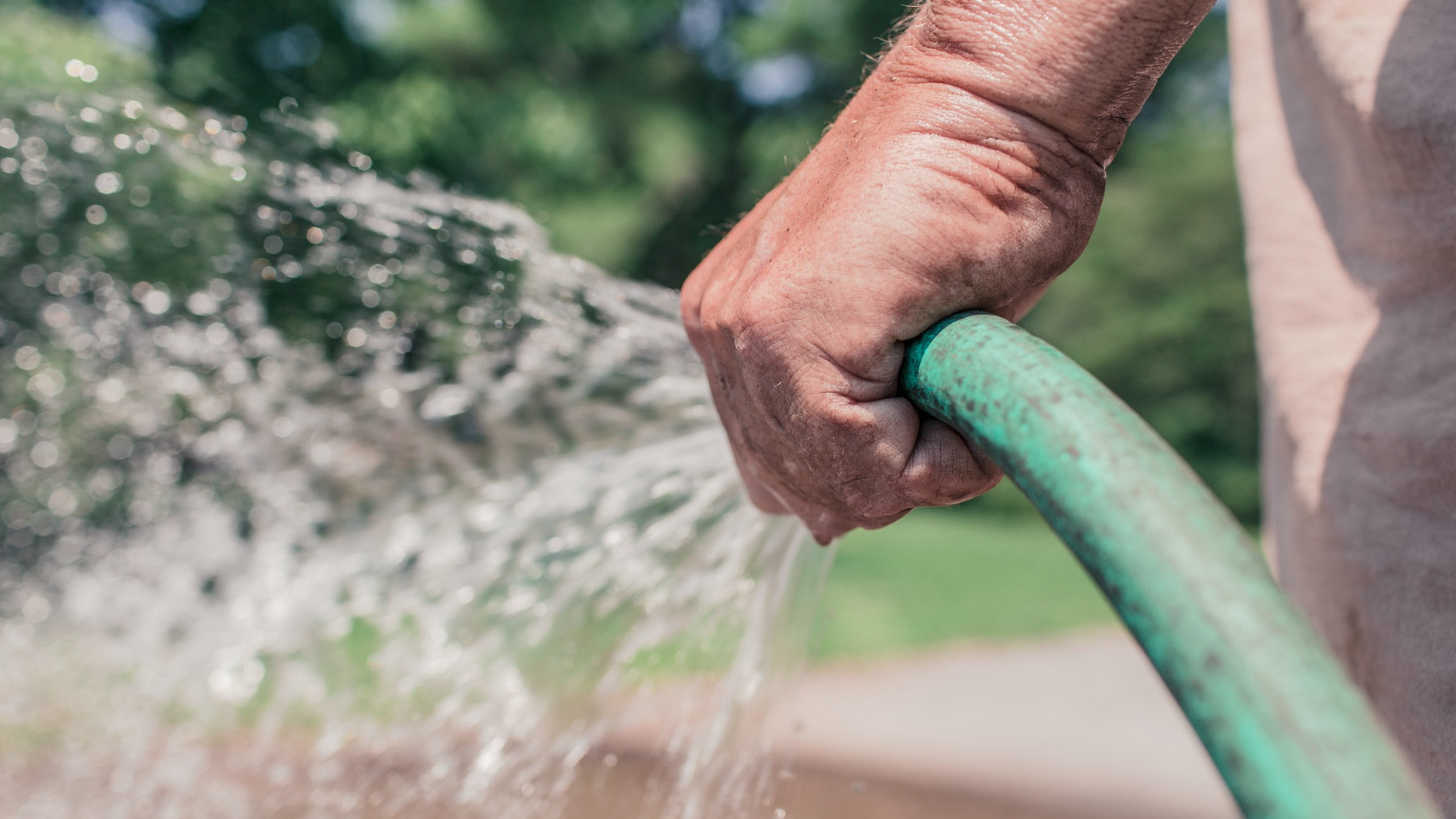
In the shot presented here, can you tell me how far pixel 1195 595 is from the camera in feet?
2.16

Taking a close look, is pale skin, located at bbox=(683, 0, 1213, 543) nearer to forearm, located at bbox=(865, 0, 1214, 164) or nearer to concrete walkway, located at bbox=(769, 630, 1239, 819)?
forearm, located at bbox=(865, 0, 1214, 164)

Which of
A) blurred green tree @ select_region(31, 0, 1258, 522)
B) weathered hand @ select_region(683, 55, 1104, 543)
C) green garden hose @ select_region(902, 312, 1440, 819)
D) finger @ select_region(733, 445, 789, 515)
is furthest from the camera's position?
blurred green tree @ select_region(31, 0, 1258, 522)

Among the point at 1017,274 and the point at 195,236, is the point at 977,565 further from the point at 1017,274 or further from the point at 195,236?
the point at 1017,274

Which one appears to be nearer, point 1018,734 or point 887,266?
point 887,266

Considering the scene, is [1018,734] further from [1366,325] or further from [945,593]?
[1366,325]

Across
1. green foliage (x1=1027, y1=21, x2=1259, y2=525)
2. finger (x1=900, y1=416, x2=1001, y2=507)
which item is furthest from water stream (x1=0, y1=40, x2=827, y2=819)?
green foliage (x1=1027, y1=21, x2=1259, y2=525)

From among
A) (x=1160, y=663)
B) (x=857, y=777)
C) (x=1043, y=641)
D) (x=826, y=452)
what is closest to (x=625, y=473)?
(x=826, y=452)

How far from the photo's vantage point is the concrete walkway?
446 cm

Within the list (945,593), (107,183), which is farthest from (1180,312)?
(107,183)

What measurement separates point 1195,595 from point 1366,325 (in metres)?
1.02

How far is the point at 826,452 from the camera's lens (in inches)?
41.8

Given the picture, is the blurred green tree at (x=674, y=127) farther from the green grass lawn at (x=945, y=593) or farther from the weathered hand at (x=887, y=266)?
the weathered hand at (x=887, y=266)

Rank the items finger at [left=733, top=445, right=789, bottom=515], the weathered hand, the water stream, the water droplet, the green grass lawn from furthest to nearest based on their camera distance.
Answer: the water droplet
the green grass lawn
the water stream
finger at [left=733, top=445, right=789, bottom=515]
the weathered hand

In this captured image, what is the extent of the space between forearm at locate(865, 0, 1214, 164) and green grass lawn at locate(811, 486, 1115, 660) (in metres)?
4.29
